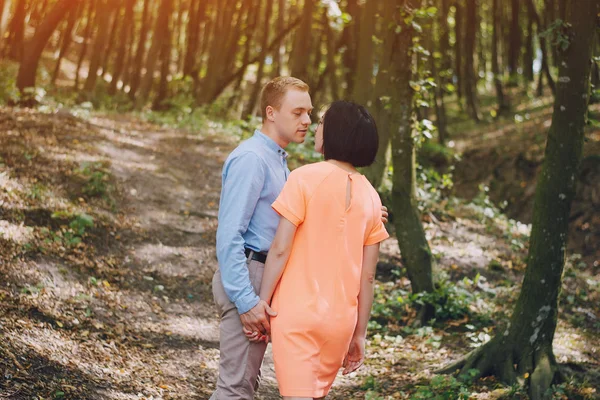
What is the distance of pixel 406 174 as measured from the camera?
25.8 ft

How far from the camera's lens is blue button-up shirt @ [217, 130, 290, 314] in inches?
123

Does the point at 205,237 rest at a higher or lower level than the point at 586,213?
lower

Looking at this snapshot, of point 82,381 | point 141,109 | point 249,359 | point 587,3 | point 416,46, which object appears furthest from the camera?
point 141,109

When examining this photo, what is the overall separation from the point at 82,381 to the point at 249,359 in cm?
232

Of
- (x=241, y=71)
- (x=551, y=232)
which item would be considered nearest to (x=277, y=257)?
(x=551, y=232)

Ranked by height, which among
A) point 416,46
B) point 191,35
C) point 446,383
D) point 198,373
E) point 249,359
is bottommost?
point 198,373

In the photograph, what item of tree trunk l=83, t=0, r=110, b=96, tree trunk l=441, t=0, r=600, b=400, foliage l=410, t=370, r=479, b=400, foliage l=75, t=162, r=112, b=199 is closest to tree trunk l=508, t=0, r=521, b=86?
tree trunk l=83, t=0, r=110, b=96

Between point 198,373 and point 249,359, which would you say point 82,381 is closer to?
point 198,373

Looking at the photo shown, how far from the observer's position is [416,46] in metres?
7.65

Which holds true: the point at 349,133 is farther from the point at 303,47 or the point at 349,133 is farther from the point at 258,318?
the point at 303,47

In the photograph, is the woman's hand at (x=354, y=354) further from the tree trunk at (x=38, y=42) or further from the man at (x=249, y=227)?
the tree trunk at (x=38, y=42)

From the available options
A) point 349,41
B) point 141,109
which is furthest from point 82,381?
point 349,41

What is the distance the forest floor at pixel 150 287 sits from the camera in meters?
5.46

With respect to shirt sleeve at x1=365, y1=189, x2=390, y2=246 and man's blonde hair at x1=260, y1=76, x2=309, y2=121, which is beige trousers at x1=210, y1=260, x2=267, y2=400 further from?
man's blonde hair at x1=260, y1=76, x2=309, y2=121
